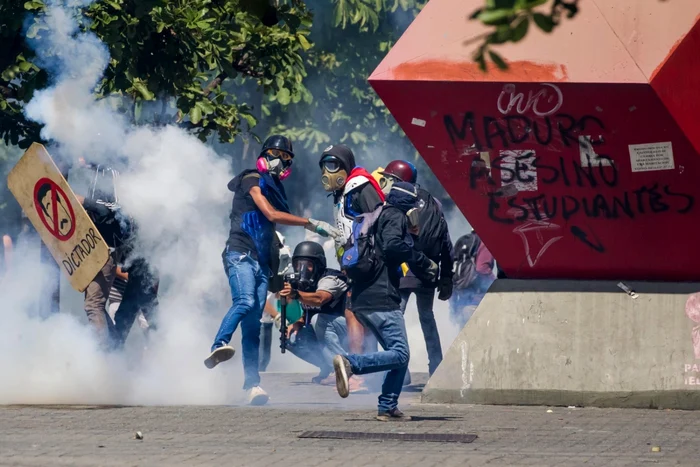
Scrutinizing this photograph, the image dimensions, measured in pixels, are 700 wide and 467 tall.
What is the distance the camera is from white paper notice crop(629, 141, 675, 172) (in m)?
9.27

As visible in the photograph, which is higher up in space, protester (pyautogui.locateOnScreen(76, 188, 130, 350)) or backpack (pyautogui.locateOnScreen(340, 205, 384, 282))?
backpack (pyautogui.locateOnScreen(340, 205, 384, 282))

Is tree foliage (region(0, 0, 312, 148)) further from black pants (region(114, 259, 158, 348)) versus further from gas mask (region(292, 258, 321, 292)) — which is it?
gas mask (region(292, 258, 321, 292))

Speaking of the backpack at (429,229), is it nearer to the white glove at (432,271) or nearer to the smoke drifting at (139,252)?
the white glove at (432,271)

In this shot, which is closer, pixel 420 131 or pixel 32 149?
pixel 420 131

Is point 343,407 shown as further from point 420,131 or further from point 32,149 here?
point 32,149

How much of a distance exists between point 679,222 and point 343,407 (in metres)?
2.54

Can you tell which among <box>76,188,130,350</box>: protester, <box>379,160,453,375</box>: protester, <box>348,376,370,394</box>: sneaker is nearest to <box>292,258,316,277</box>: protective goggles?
<box>379,160,453,375</box>: protester

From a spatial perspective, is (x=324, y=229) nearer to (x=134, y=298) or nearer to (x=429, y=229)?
(x=429, y=229)

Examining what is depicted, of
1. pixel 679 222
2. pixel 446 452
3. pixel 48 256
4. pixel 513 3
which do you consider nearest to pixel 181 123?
pixel 48 256

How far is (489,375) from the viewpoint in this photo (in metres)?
9.96

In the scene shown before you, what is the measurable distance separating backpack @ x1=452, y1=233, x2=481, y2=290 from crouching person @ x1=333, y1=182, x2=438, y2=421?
537 cm

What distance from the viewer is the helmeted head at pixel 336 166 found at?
10.5 m

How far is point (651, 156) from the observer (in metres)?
9.33

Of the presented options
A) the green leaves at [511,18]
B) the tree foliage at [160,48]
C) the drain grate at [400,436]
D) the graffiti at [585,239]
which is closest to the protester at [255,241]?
the tree foliage at [160,48]
